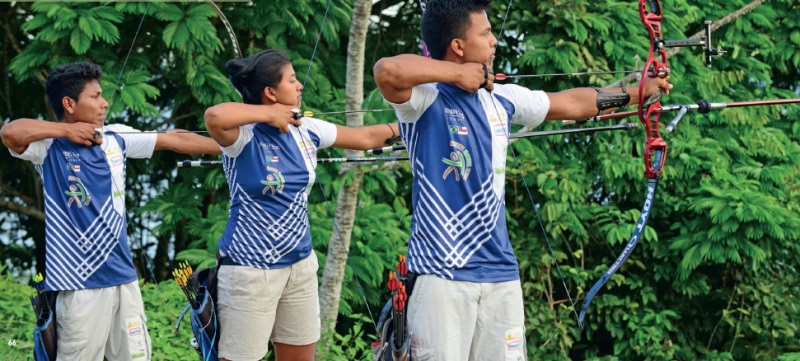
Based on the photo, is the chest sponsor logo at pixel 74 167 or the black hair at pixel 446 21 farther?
the chest sponsor logo at pixel 74 167

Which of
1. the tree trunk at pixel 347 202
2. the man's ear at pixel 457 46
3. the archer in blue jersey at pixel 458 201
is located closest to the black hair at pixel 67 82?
the tree trunk at pixel 347 202

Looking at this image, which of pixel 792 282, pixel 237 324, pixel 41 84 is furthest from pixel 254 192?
pixel 792 282

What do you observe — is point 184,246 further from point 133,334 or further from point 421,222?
point 421,222

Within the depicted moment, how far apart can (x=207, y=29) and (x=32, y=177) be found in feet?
7.73

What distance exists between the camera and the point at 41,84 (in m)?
8.11

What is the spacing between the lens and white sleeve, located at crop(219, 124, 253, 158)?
181 inches

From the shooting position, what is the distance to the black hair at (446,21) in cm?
369

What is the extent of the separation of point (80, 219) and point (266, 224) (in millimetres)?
853

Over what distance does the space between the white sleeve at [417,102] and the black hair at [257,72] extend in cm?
113

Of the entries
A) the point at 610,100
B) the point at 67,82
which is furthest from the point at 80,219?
the point at 610,100

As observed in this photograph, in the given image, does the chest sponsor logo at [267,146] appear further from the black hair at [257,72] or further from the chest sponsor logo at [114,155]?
the chest sponsor logo at [114,155]

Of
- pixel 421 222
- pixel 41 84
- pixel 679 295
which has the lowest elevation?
pixel 679 295

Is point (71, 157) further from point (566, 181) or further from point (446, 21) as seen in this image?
point (566, 181)

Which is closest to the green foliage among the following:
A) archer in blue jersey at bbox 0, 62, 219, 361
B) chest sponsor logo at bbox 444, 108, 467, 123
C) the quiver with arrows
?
archer in blue jersey at bbox 0, 62, 219, 361
